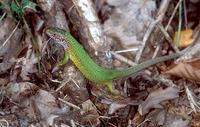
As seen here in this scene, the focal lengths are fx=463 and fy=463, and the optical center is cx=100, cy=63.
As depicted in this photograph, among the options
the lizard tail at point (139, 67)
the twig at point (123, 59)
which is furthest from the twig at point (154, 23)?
the lizard tail at point (139, 67)

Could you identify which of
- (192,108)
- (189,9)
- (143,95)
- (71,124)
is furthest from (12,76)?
(189,9)

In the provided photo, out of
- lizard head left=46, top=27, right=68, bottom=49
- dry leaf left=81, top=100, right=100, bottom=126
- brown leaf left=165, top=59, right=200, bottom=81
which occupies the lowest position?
dry leaf left=81, top=100, right=100, bottom=126

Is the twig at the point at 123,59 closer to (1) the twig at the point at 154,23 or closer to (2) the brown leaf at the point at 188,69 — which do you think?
(1) the twig at the point at 154,23

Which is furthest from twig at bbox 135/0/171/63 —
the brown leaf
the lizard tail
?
the brown leaf

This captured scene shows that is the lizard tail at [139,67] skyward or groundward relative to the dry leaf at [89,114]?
skyward

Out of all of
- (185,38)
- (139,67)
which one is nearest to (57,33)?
(139,67)

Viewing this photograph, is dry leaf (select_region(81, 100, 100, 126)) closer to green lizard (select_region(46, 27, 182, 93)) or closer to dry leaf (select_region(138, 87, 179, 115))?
green lizard (select_region(46, 27, 182, 93))

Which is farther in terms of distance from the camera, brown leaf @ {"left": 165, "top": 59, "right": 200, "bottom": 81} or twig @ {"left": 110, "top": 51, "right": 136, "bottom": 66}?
twig @ {"left": 110, "top": 51, "right": 136, "bottom": 66}
